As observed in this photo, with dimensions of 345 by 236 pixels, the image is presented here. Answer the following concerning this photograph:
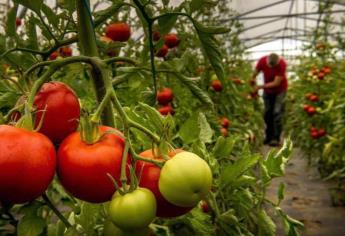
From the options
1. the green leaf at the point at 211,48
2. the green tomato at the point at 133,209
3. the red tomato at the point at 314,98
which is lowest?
the red tomato at the point at 314,98

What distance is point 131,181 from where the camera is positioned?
1.59 feet

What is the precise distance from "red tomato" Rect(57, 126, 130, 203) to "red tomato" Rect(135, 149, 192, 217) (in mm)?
27

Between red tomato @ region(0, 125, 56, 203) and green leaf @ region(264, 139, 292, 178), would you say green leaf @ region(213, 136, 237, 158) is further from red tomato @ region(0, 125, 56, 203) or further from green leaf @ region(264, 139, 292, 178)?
red tomato @ region(0, 125, 56, 203)

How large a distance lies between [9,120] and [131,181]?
0.52ft

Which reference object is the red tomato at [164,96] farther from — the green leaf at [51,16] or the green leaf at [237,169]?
the green leaf at [51,16]

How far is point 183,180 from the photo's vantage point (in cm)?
Answer: 46

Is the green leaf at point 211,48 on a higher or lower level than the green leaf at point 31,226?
higher

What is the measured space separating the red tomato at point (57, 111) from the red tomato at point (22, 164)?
59 millimetres

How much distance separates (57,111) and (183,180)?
0.53 feet

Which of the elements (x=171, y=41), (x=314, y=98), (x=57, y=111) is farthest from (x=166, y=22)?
(x=314, y=98)

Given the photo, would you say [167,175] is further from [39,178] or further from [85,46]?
[85,46]

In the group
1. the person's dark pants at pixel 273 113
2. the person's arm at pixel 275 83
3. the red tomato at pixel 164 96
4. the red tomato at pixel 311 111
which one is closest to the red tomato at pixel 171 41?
the red tomato at pixel 164 96

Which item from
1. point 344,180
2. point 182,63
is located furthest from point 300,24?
point 182,63

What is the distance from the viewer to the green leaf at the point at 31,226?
633 mm
